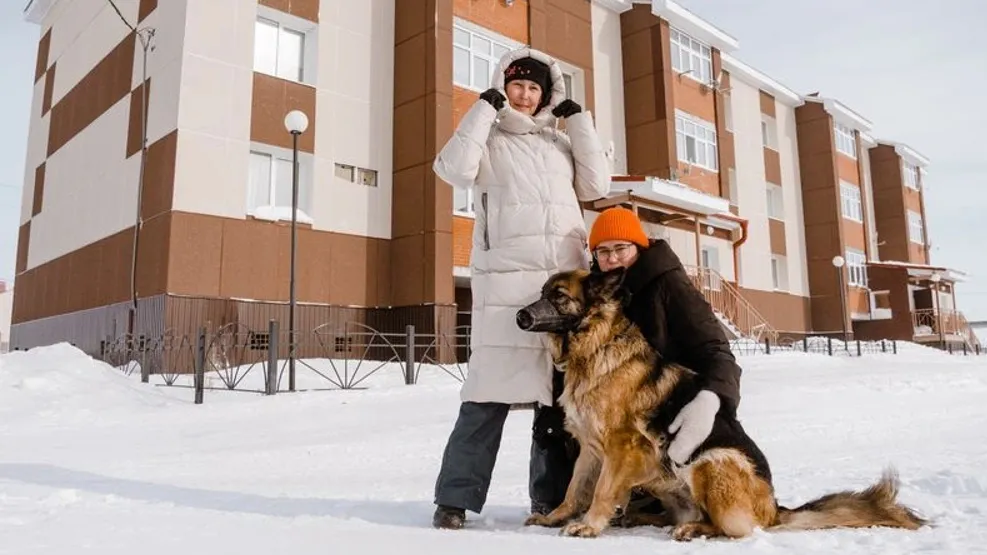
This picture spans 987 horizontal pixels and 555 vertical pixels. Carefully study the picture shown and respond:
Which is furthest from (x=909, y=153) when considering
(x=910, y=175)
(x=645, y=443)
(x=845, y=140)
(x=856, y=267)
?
(x=645, y=443)

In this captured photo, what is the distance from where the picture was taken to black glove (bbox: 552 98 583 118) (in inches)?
144

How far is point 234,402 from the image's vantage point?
8.93 meters

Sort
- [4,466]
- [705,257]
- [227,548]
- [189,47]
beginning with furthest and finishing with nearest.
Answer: [705,257], [189,47], [4,466], [227,548]

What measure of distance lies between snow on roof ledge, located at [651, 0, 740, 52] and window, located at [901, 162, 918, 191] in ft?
61.0

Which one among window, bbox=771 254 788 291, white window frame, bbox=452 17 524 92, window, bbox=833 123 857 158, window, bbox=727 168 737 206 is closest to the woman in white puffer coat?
white window frame, bbox=452 17 524 92

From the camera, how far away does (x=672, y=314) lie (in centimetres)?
320

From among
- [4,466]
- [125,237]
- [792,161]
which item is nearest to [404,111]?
[125,237]

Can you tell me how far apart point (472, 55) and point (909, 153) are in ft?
101

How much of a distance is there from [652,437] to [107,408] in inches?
321

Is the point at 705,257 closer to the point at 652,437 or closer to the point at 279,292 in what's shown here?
the point at 279,292

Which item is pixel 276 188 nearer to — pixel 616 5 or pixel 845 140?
pixel 616 5

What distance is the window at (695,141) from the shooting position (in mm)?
22828

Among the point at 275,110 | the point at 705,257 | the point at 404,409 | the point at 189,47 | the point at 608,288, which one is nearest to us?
the point at 608,288

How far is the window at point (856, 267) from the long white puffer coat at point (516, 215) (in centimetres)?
3030
